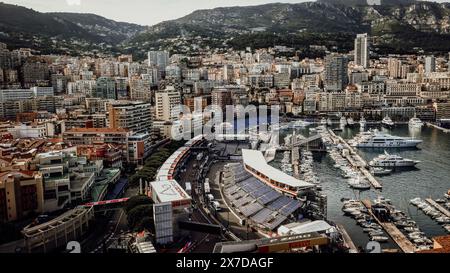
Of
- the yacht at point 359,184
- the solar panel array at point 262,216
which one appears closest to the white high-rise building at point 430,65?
the yacht at point 359,184

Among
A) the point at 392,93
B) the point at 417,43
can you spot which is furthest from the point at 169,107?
the point at 417,43

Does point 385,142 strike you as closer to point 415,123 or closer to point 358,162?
point 358,162

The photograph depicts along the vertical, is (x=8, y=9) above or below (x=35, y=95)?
above

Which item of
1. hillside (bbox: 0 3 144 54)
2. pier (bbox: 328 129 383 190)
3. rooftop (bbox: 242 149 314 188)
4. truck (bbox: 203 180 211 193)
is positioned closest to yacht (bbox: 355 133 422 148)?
pier (bbox: 328 129 383 190)

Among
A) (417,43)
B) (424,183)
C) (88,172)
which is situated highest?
(417,43)

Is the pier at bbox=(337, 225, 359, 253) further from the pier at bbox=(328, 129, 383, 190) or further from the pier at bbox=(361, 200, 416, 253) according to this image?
the pier at bbox=(328, 129, 383, 190)
